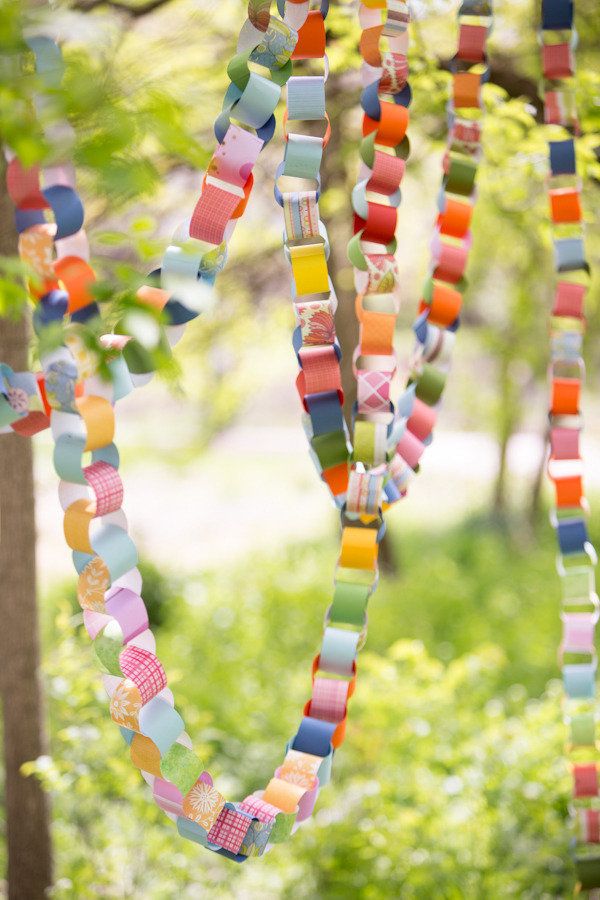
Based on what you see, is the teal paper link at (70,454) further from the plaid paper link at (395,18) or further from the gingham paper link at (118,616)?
the plaid paper link at (395,18)

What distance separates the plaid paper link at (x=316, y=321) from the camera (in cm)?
119

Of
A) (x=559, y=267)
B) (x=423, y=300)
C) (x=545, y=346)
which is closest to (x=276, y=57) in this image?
(x=423, y=300)

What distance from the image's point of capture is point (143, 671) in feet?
3.37

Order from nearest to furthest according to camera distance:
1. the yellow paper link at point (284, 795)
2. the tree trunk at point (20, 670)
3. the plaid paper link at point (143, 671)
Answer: the plaid paper link at point (143, 671) → the yellow paper link at point (284, 795) → the tree trunk at point (20, 670)

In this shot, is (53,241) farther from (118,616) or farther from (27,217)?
(118,616)

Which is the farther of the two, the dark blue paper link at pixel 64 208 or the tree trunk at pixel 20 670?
the tree trunk at pixel 20 670

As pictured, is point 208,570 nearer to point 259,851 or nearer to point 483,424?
point 483,424

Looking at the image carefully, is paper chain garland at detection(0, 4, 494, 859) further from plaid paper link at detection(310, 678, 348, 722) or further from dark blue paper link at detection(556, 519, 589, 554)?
dark blue paper link at detection(556, 519, 589, 554)

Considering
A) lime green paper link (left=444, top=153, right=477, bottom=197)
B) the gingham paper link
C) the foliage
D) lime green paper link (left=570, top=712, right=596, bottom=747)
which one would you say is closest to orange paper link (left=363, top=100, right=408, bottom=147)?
lime green paper link (left=444, top=153, right=477, bottom=197)

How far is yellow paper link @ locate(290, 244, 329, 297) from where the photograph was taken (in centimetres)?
117

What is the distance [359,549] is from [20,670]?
1.37 meters

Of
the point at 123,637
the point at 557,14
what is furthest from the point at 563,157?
the point at 123,637

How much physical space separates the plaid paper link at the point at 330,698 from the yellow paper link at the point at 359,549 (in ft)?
0.56

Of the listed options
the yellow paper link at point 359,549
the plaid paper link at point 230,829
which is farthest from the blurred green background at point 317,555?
the plaid paper link at point 230,829
